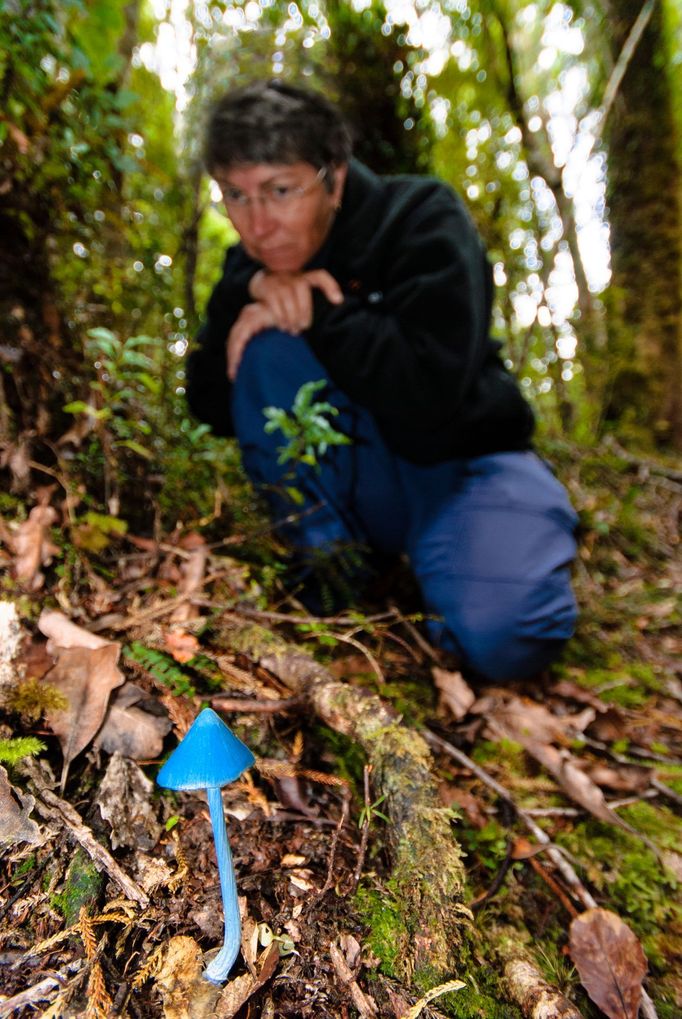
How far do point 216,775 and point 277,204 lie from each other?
2.39 metres

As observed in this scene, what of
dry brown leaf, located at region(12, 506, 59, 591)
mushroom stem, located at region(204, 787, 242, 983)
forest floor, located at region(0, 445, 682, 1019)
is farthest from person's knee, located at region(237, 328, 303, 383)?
mushroom stem, located at region(204, 787, 242, 983)

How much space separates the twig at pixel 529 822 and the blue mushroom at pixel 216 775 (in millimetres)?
844

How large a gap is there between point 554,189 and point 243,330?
2.86 metres

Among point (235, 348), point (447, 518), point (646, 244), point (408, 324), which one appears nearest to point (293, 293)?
point (235, 348)

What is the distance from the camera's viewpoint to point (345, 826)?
1.32 m

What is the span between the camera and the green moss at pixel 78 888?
3.45ft

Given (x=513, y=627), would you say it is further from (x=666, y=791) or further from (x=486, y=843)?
(x=486, y=843)

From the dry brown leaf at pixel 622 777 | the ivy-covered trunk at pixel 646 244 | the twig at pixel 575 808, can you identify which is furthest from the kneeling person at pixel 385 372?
the ivy-covered trunk at pixel 646 244

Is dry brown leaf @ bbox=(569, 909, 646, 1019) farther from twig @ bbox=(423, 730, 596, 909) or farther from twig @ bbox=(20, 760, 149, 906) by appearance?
twig @ bbox=(20, 760, 149, 906)

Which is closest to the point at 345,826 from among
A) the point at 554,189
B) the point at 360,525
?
the point at 360,525

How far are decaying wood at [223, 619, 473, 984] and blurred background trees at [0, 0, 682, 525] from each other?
1108 millimetres

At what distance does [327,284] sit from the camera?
267cm

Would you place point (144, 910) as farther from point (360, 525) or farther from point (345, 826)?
point (360, 525)

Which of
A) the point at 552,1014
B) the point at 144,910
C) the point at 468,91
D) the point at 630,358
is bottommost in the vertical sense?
the point at 552,1014
